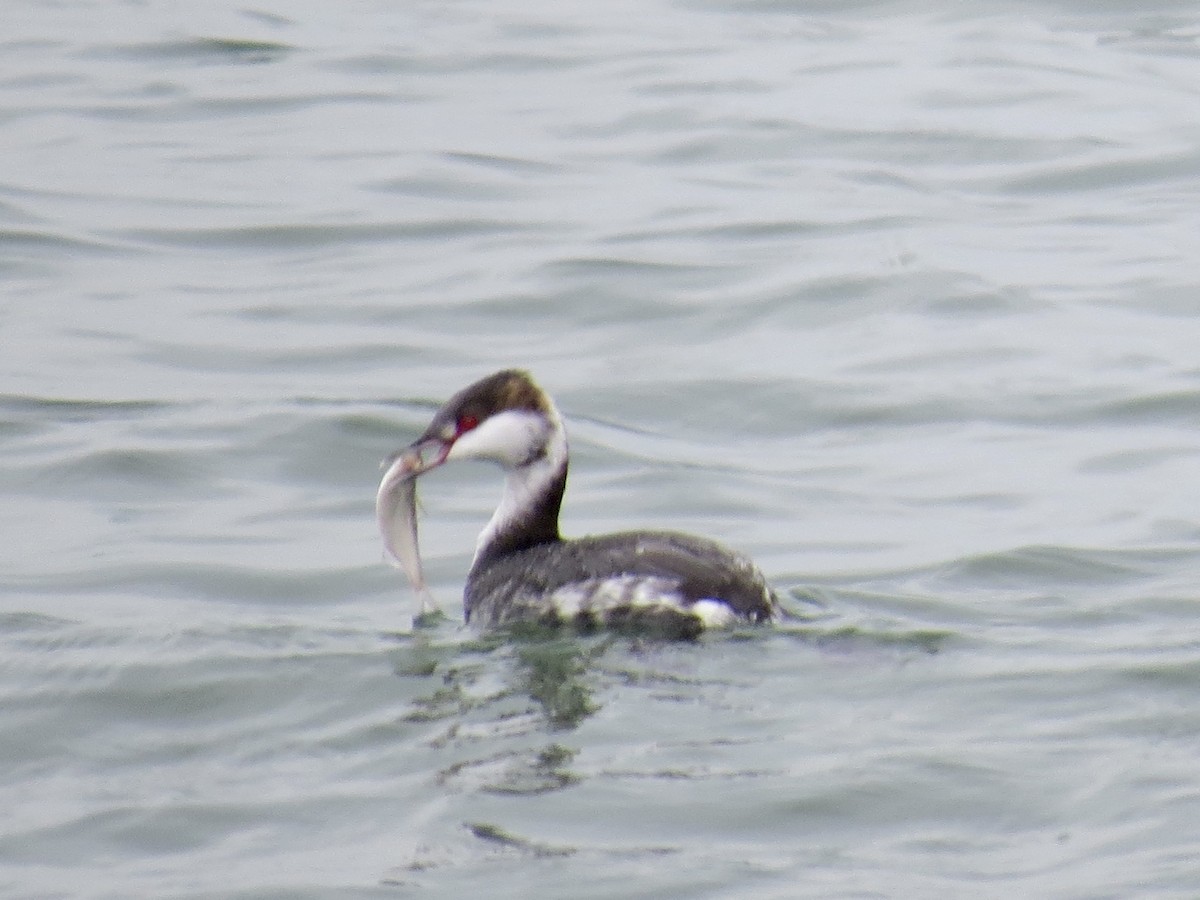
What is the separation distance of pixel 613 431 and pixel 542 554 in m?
2.70

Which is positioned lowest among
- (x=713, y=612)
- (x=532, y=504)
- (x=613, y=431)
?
(x=613, y=431)

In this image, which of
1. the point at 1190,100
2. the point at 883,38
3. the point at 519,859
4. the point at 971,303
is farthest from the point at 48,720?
the point at 883,38

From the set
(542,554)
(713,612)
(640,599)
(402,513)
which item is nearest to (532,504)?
(542,554)

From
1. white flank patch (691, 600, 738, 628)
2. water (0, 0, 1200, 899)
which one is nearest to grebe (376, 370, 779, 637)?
white flank patch (691, 600, 738, 628)

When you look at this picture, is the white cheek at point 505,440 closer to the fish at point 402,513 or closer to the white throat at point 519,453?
the white throat at point 519,453

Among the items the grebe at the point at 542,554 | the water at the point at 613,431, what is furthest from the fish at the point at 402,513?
the water at the point at 613,431

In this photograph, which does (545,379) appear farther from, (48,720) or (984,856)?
(984,856)

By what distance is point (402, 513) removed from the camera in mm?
8031

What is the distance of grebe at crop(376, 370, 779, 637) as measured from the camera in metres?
7.60

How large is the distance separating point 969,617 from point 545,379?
3.71 meters

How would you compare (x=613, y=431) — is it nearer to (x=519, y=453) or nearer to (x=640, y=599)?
(x=519, y=453)

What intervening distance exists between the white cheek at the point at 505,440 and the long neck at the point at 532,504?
44 mm

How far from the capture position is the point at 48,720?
7.35 metres

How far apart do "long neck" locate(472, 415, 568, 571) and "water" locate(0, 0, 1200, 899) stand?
13.2 inches
